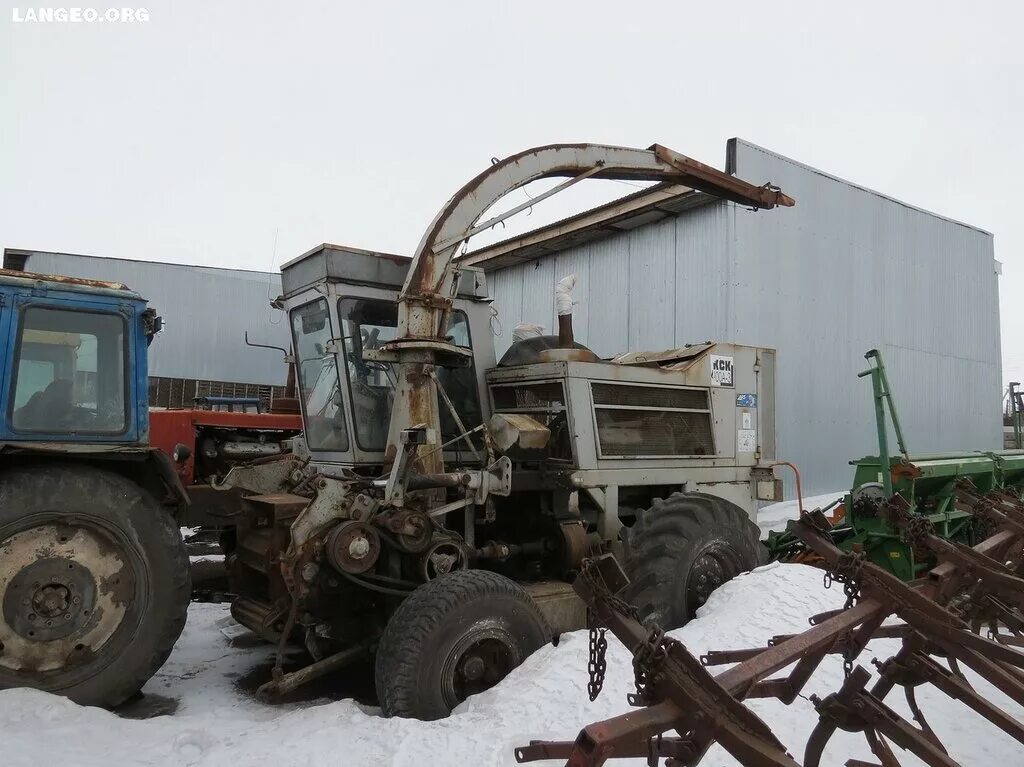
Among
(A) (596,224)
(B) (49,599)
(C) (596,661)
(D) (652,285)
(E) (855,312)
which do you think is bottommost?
(B) (49,599)

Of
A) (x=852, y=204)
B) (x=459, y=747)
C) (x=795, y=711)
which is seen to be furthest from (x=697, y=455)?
(x=852, y=204)

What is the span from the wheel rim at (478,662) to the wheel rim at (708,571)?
5.12 ft

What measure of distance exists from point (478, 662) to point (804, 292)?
9.34 m

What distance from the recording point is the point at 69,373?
4234mm

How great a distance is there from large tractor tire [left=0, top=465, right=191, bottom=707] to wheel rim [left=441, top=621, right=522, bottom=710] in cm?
155

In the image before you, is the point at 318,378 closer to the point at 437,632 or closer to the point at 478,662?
the point at 437,632

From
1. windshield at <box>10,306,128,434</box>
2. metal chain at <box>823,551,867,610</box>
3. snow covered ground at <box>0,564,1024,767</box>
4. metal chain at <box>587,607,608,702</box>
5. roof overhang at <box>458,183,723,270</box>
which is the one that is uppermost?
roof overhang at <box>458,183,723,270</box>

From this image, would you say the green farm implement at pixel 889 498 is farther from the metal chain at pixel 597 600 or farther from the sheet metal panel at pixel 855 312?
the metal chain at pixel 597 600

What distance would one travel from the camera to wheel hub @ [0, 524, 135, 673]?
12.2 feet

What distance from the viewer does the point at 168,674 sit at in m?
4.94

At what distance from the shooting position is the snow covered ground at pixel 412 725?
3.22 m

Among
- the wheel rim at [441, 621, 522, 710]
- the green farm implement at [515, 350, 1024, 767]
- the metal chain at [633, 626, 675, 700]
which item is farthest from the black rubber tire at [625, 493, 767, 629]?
the metal chain at [633, 626, 675, 700]

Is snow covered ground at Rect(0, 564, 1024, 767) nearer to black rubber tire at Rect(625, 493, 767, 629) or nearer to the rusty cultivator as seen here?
the rusty cultivator

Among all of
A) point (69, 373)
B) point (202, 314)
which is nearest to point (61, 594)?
point (69, 373)
